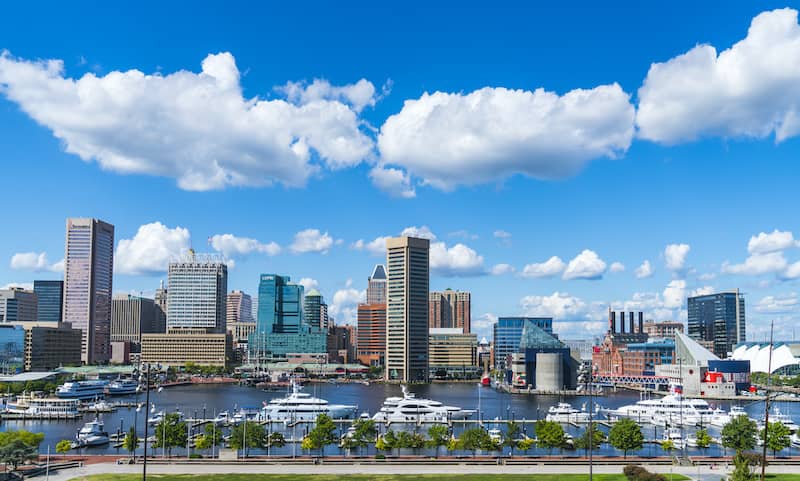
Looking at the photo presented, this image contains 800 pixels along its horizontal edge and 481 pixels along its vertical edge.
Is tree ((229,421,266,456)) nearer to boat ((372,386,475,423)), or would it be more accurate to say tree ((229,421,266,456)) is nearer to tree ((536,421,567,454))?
tree ((536,421,567,454))

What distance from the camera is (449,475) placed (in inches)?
2680

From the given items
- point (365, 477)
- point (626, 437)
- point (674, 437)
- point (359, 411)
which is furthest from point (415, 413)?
point (365, 477)

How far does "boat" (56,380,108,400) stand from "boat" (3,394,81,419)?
19.6m

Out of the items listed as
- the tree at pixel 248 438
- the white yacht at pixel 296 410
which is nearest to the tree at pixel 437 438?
the tree at pixel 248 438

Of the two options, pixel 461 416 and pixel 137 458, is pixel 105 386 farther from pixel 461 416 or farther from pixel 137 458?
pixel 137 458

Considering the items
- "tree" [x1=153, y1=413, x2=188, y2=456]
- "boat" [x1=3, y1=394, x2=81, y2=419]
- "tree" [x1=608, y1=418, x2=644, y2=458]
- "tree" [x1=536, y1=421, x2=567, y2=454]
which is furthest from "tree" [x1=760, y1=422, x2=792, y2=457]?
"boat" [x1=3, y1=394, x2=81, y2=419]

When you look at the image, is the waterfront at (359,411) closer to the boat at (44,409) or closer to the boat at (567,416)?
the boat at (567,416)

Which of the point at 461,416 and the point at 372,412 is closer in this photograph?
the point at 461,416

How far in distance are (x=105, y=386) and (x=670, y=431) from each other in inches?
5561

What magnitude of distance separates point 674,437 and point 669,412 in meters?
24.4

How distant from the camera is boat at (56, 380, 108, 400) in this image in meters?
177

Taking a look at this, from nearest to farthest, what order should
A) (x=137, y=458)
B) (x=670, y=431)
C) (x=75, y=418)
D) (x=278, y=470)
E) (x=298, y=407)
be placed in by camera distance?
(x=278, y=470)
(x=137, y=458)
(x=670, y=431)
(x=298, y=407)
(x=75, y=418)

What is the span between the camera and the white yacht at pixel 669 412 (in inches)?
5138

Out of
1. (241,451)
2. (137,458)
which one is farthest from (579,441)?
(137,458)
